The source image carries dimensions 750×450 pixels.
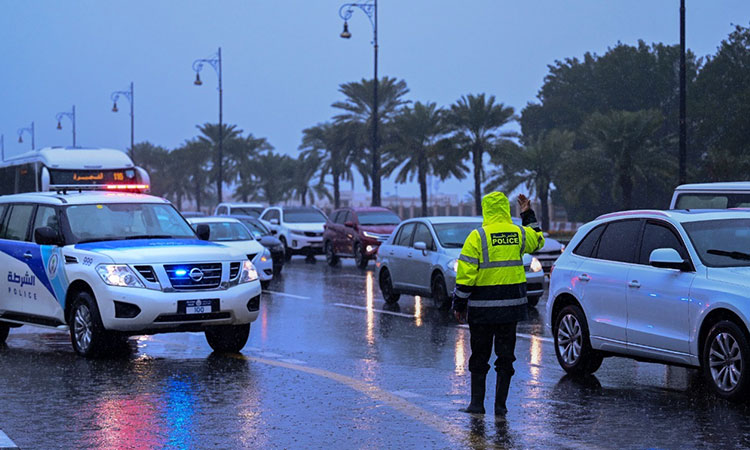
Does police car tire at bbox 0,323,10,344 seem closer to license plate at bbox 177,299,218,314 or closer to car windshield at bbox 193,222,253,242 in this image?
license plate at bbox 177,299,218,314

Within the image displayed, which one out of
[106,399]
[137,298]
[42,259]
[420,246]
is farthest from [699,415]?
[420,246]

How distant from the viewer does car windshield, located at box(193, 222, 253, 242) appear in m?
22.5

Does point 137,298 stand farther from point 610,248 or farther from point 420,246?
point 420,246

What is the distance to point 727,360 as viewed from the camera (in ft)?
28.7

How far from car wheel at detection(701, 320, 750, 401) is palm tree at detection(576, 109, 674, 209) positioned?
41.1m

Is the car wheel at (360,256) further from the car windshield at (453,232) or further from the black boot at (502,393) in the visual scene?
the black boot at (502,393)

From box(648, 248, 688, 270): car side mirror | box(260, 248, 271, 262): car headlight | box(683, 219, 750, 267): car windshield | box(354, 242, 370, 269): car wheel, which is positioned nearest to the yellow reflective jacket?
box(648, 248, 688, 270): car side mirror

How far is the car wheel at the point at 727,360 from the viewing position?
850 cm

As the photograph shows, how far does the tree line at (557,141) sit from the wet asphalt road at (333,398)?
3165 cm

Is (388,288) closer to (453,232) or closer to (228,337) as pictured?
(453,232)

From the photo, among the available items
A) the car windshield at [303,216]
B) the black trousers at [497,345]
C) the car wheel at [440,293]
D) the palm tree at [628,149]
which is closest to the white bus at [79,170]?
the car windshield at [303,216]

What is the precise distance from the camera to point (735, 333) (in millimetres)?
8578

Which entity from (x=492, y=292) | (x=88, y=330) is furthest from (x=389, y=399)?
(x=88, y=330)

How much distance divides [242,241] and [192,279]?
1046 cm
